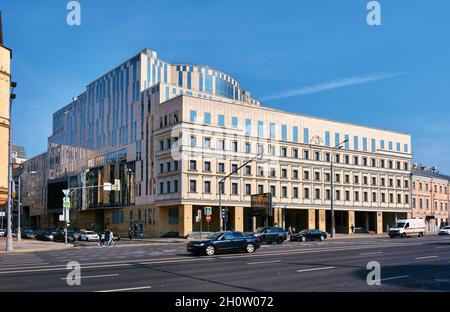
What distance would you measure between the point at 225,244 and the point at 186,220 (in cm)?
3508

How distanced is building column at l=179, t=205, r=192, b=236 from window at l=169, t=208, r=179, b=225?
122 inches

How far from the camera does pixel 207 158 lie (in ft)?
216

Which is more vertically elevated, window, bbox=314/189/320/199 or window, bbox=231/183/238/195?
window, bbox=231/183/238/195

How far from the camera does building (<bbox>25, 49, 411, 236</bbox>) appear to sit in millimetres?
65750

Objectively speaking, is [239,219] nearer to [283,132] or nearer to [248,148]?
[248,148]

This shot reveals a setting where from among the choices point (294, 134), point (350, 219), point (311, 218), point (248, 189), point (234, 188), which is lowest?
point (350, 219)

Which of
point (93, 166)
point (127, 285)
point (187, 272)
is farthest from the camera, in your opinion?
point (93, 166)

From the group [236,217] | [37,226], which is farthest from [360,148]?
[37,226]

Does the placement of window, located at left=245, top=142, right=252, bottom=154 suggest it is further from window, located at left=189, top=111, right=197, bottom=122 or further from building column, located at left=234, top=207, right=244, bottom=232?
window, located at left=189, top=111, right=197, bottom=122

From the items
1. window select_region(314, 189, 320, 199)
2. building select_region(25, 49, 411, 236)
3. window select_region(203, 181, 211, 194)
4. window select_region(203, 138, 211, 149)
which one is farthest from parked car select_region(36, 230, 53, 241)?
window select_region(314, 189, 320, 199)

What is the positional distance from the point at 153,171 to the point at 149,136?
5.39 metres

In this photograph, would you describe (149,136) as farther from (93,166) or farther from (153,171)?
(93,166)

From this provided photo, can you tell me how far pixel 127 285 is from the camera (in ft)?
47.2

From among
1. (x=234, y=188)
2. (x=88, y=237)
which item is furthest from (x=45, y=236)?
(x=234, y=188)
